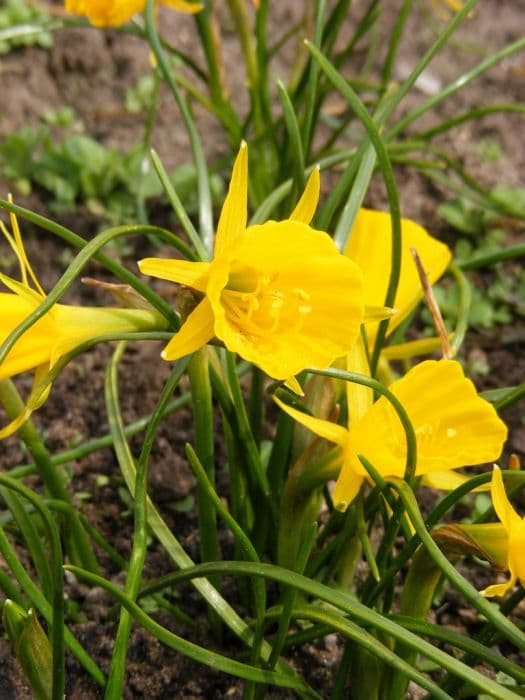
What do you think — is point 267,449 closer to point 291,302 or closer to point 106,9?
point 291,302

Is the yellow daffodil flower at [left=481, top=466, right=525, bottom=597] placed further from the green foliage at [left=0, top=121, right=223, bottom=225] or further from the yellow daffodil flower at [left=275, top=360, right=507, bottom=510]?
the green foliage at [left=0, top=121, right=223, bottom=225]

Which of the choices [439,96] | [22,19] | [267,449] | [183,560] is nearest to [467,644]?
[183,560]

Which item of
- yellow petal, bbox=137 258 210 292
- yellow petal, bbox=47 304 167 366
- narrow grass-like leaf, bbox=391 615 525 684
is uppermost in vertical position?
yellow petal, bbox=137 258 210 292

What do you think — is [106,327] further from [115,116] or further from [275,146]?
[115,116]

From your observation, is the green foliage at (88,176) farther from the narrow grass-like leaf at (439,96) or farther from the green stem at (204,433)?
the green stem at (204,433)

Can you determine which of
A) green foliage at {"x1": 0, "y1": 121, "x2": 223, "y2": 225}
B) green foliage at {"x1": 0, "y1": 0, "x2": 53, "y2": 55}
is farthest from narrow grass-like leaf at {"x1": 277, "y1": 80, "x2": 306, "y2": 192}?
green foliage at {"x1": 0, "y1": 0, "x2": 53, "y2": 55}

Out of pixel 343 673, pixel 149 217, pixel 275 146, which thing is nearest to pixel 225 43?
pixel 149 217

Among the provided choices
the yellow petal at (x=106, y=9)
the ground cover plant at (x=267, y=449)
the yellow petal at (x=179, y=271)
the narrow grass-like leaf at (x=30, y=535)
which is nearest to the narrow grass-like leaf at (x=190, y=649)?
the ground cover plant at (x=267, y=449)

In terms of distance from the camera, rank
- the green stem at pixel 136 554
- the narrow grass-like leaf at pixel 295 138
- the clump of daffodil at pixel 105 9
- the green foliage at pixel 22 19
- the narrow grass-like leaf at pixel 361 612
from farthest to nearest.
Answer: the green foliage at pixel 22 19 → the clump of daffodil at pixel 105 9 → the narrow grass-like leaf at pixel 295 138 → the green stem at pixel 136 554 → the narrow grass-like leaf at pixel 361 612
